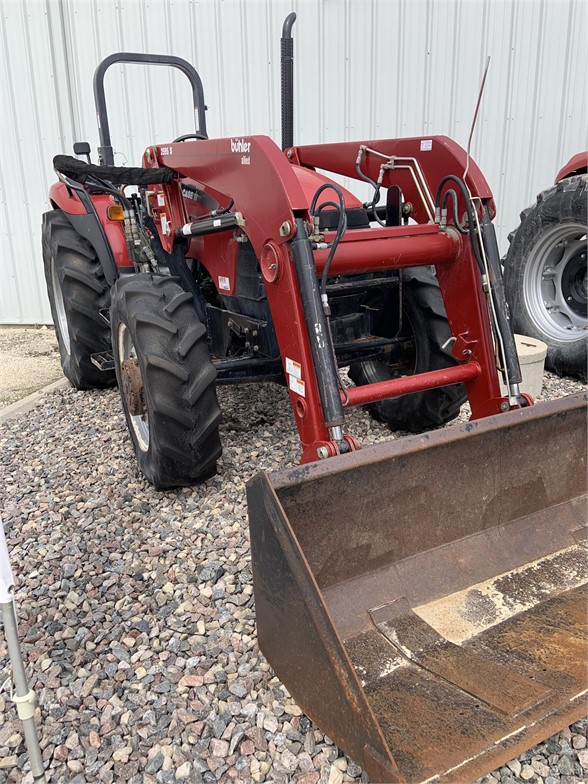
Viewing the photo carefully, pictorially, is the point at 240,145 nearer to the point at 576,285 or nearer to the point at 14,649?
the point at 14,649

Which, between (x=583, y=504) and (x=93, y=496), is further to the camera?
(x=93, y=496)

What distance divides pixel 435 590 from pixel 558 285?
11.3ft


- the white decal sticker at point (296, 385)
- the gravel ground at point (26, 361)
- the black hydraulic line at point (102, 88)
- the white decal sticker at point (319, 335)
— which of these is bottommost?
the gravel ground at point (26, 361)

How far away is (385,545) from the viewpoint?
2.13m

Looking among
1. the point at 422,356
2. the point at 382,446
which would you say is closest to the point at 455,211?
the point at 422,356

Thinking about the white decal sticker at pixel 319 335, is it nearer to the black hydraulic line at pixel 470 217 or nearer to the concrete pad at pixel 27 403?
the black hydraulic line at pixel 470 217

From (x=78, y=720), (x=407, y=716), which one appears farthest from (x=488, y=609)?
(x=78, y=720)

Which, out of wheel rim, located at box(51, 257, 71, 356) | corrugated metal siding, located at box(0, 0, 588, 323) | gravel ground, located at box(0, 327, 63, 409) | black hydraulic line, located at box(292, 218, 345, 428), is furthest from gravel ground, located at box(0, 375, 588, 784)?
corrugated metal siding, located at box(0, 0, 588, 323)

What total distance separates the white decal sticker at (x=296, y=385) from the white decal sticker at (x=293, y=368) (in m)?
0.02

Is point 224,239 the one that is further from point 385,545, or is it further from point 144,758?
point 144,758

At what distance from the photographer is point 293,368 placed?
240 centimetres

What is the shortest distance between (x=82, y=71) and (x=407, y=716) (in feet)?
22.4

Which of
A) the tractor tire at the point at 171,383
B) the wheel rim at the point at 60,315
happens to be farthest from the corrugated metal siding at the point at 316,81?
the tractor tire at the point at 171,383

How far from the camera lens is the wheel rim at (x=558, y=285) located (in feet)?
15.4
